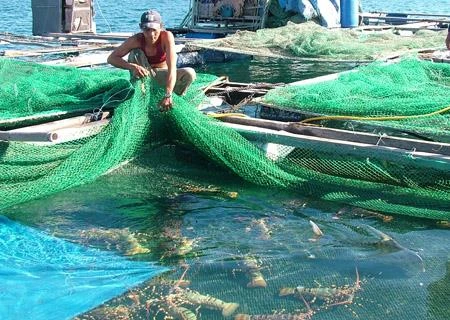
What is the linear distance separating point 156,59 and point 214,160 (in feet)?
4.92

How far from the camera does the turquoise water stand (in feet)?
14.4

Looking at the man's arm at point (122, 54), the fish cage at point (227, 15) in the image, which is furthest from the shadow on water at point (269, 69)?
the man's arm at point (122, 54)

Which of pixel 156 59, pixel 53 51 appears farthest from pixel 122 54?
pixel 53 51

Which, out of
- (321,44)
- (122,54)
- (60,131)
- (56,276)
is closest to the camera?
(56,276)

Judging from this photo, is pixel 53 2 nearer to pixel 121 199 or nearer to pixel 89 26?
pixel 89 26

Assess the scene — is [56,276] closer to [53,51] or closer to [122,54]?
[122,54]

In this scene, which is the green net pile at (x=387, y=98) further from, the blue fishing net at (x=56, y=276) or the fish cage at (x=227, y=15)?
the fish cage at (x=227, y=15)

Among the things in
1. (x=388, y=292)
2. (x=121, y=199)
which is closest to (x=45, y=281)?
(x=121, y=199)

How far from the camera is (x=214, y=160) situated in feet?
22.4

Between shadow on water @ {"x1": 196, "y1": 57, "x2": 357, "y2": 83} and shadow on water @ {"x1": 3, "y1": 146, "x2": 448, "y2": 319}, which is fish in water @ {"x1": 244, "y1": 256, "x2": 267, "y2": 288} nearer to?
shadow on water @ {"x1": 3, "y1": 146, "x2": 448, "y2": 319}

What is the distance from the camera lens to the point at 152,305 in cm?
439

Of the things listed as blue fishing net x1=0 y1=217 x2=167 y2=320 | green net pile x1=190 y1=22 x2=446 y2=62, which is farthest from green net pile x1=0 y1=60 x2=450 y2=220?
green net pile x1=190 y1=22 x2=446 y2=62

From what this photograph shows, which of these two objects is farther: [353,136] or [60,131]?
[353,136]

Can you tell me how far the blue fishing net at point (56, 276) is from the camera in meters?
4.29
